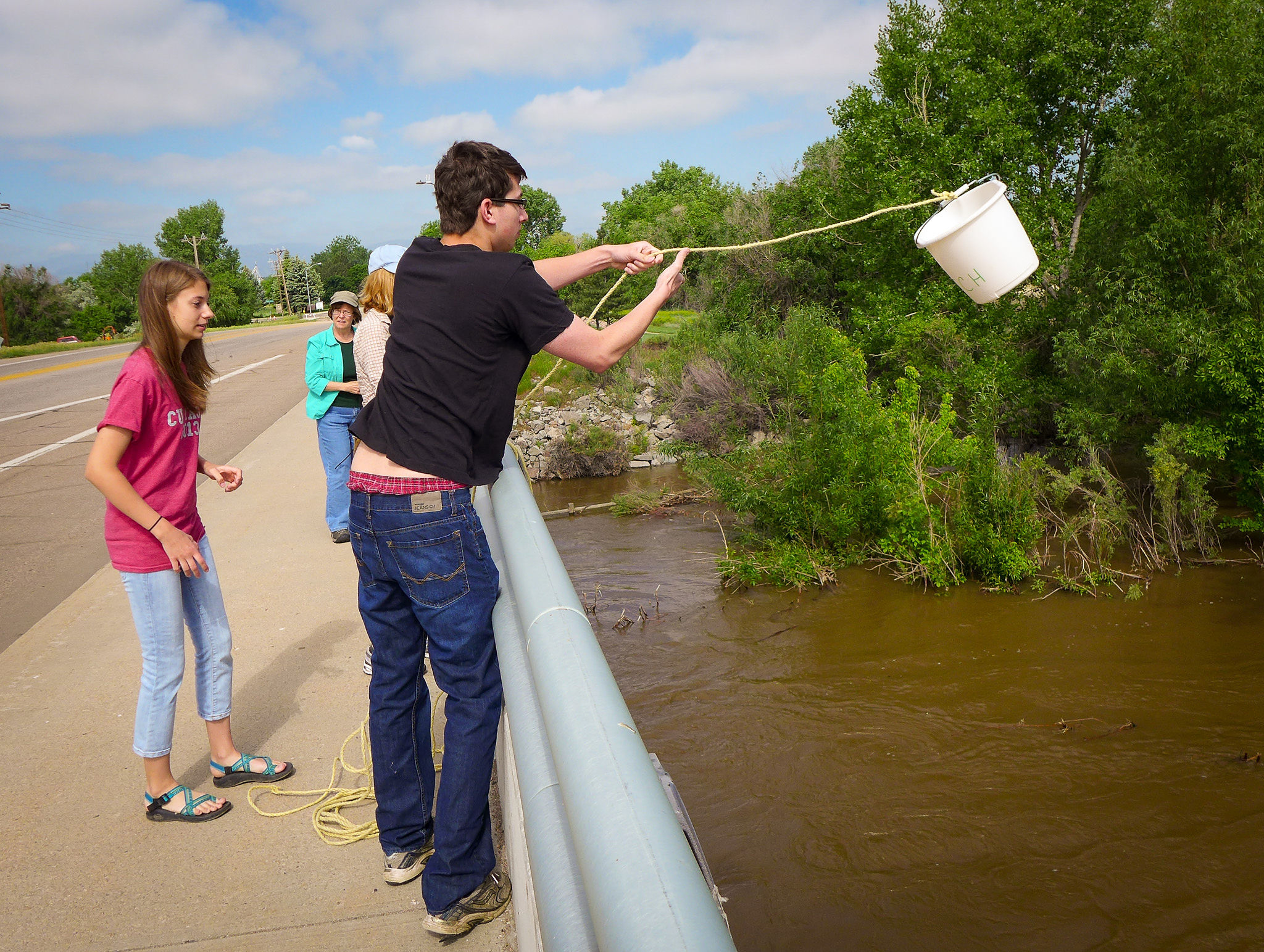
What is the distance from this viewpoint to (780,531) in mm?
10344

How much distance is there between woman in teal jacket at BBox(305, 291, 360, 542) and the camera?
6328 millimetres

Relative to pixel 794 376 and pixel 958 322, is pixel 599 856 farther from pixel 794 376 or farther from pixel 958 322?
pixel 958 322

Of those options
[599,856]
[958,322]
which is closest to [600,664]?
[599,856]

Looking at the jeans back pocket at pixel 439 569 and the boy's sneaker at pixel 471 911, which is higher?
the jeans back pocket at pixel 439 569

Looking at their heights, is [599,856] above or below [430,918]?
above

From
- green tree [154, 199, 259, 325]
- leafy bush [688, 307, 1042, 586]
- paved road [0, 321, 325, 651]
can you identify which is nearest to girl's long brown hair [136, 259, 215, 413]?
paved road [0, 321, 325, 651]

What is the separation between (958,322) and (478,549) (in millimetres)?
16132

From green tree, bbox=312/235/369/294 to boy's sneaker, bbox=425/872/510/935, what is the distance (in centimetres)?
14066

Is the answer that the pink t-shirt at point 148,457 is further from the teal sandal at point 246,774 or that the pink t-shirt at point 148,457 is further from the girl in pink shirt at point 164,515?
the teal sandal at point 246,774

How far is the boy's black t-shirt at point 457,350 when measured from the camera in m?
2.28

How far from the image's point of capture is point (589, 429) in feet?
53.9

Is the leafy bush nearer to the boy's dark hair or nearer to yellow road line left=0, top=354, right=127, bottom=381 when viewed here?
the boy's dark hair

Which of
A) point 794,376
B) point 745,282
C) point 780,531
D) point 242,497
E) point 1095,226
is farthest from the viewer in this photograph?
point 745,282

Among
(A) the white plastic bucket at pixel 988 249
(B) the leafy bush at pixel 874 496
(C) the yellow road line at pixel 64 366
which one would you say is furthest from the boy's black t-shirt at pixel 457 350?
(C) the yellow road line at pixel 64 366
